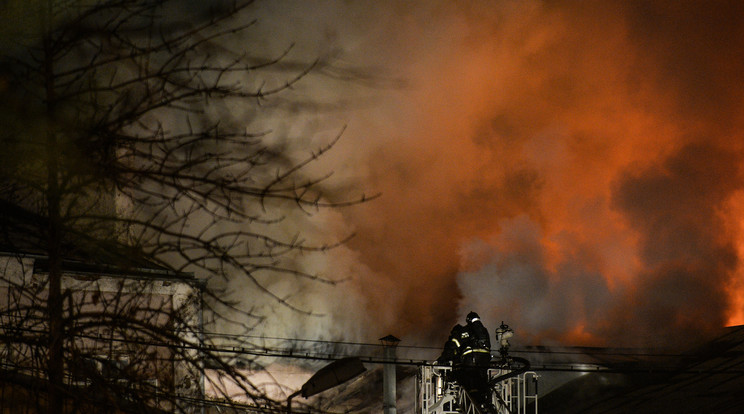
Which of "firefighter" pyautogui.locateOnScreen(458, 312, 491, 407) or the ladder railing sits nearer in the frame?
"firefighter" pyautogui.locateOnScreen(458, 312, 491, 407)

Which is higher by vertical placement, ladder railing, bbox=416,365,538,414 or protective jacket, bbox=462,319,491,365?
protective jacket, bbox=462,319,491,365

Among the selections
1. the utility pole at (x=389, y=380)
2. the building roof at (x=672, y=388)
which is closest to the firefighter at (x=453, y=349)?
the utility pole at (x=389, y=380)

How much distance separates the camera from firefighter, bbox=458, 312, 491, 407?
11.2 metres

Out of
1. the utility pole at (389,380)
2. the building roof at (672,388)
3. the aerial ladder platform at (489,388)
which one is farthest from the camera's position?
the building roof at (672,388)

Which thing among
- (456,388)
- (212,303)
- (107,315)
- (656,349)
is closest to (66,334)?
(107,315)

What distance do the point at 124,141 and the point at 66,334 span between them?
1283 millimetres

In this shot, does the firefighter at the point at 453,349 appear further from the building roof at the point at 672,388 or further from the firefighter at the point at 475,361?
the building roof at the point at 672,388

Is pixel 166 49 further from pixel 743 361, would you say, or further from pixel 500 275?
pixel 500 275

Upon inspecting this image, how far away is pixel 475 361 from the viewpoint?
11203 millimetres

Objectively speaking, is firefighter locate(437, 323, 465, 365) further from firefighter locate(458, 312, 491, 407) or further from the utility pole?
the utility pole

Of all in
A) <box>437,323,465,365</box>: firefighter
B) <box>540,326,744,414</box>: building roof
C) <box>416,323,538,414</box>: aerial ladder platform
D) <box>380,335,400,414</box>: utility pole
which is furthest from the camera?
<box>437,323,465,365</box>: firefighter

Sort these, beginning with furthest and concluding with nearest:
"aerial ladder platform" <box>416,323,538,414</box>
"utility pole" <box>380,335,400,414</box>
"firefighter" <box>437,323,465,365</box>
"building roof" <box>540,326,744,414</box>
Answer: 1. "firefighter" <box>437,323,465,365</box>
2. "building roof" <box>540,326,744,414</box>
3. "aerial ladder platform" <box>416,323,538,414</box>
4. "utility pole" <box>380,335,400,414</box>

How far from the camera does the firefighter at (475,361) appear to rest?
11.2m

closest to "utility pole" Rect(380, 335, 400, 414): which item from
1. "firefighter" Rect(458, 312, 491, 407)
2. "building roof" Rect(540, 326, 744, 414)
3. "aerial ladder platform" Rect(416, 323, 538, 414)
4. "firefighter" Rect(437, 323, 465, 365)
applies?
"aerial ladder platform" Rect(416, 323, 538, 414)
